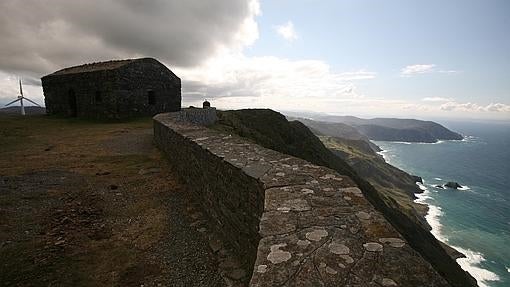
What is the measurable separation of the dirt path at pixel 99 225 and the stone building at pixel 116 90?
13.9m

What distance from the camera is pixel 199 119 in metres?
23.8

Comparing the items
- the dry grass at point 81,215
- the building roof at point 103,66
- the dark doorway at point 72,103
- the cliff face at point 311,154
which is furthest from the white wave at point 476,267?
the dark doorway at point 72,103

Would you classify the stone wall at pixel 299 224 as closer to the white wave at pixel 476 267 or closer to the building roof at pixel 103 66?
the building roof at pixel 103 66

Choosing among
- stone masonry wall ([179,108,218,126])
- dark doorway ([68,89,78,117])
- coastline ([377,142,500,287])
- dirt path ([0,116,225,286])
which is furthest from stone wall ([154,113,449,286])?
coastline ([377,142,500,287])

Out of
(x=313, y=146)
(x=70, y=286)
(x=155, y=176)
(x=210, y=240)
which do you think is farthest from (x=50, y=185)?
(x=313, y=146)

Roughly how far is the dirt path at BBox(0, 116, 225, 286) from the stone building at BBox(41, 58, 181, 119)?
13946mm

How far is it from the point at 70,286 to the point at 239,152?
443 cm

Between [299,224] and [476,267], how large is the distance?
69.5 metres

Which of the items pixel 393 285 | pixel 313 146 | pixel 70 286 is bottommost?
pixel 313 146

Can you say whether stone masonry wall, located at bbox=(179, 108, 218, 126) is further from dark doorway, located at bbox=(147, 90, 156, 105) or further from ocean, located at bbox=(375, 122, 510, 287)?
ocean, located at bbox=(375, 122, 510, 287)

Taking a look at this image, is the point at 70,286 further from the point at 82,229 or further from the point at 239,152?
the point at 239,152

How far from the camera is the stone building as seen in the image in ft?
86.3

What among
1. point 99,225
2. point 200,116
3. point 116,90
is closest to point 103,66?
point 116,90

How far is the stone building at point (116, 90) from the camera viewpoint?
26312mm
